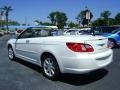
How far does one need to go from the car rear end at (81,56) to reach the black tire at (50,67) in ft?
0.92

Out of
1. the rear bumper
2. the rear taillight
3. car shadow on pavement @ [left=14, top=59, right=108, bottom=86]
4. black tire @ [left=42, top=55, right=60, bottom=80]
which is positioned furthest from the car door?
the rear taillight

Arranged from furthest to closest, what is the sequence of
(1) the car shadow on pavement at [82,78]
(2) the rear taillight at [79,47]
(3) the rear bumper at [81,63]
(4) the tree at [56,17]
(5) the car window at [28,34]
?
1. (4) the tree at [56,17]
2. (5) the car window at [28,34]
3. (1) the car shadow on pavement at [82,78]
4. (2) the rear taillight at [79,47]
5. (3) the rear bumper at [81,63]

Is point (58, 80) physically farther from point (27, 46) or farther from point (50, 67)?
point (27, 46)

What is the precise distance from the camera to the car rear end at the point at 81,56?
588cm

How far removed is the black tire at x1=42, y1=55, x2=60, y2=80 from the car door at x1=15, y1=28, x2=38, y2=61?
0.52 m

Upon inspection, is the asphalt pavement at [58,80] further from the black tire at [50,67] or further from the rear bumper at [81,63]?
the rear bumper at [81,63]

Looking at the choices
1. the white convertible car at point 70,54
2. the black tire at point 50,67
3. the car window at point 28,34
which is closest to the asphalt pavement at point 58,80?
the black tire at point 50,67

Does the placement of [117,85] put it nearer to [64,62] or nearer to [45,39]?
[64,62]

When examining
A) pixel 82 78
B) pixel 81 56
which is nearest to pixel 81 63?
pixel 81 56

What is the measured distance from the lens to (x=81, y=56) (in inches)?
232

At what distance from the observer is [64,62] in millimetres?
→ 6066

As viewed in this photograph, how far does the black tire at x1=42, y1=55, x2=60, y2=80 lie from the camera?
640 cm

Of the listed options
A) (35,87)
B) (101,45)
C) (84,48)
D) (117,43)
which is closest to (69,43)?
(84,48)

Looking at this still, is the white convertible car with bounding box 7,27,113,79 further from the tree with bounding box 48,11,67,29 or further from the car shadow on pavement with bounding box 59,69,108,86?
the tree with bounding box 48,11,67,29
